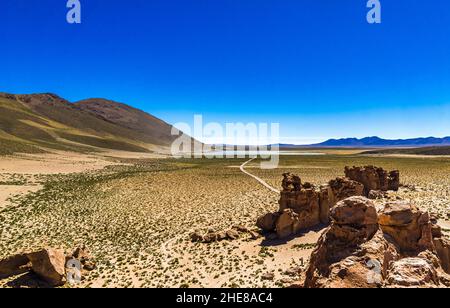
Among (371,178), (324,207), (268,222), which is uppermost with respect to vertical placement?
(371,178)

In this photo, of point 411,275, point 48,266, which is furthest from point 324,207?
point 48,266

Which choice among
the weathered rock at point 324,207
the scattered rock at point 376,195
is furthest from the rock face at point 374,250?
the scattered rock at point 376,195

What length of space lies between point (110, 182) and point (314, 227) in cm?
4388

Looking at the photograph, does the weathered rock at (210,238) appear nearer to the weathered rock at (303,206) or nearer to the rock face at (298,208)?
the rock face at (298,208)

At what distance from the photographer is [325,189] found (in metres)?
29.4

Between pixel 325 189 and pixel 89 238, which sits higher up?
pixel 325 189

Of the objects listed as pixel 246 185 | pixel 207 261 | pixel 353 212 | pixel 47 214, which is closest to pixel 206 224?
pixel 207 261

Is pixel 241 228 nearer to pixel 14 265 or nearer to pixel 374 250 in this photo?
pixel 14 265

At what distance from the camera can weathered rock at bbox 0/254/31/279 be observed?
18328 mm

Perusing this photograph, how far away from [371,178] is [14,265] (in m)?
42.2

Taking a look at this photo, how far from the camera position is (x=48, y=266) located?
17594 millimetres

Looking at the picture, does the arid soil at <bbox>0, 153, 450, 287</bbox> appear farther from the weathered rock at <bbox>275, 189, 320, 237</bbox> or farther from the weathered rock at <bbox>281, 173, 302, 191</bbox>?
the weathered rock at <bbox>281, 173, 302, 191</bbox>

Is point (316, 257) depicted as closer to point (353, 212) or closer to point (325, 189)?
point (353, 212)

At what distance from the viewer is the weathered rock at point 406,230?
12.5m
